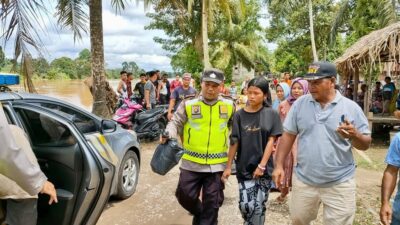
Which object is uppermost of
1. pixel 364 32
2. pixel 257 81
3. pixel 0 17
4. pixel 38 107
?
pixel 364 32

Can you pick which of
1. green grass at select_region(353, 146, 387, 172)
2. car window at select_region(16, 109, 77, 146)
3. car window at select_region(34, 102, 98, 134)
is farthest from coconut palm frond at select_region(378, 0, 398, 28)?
car window at select_region(16, 109, 77, 146)

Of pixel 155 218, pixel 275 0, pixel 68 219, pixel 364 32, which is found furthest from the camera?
pixel 275 0

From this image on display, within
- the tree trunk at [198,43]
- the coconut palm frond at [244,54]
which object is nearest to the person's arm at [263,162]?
the tree trunk at [198,43]

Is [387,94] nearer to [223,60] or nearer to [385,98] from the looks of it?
[385,98]

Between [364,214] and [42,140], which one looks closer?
[42,140]

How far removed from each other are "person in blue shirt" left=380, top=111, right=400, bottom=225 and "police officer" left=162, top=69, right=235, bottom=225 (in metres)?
1.40

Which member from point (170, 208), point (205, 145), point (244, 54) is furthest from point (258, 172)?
point (244, 54)

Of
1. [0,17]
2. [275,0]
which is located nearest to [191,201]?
[0,17]

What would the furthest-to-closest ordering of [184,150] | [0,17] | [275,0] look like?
[275,0] < [0,17] < [184,150]

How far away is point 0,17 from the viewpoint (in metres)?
5.91

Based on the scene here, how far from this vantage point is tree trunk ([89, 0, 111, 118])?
871 cm

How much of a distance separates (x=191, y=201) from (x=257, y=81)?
4.04 ft

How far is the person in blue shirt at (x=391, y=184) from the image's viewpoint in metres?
2.46

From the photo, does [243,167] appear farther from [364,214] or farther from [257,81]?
[364,214]
